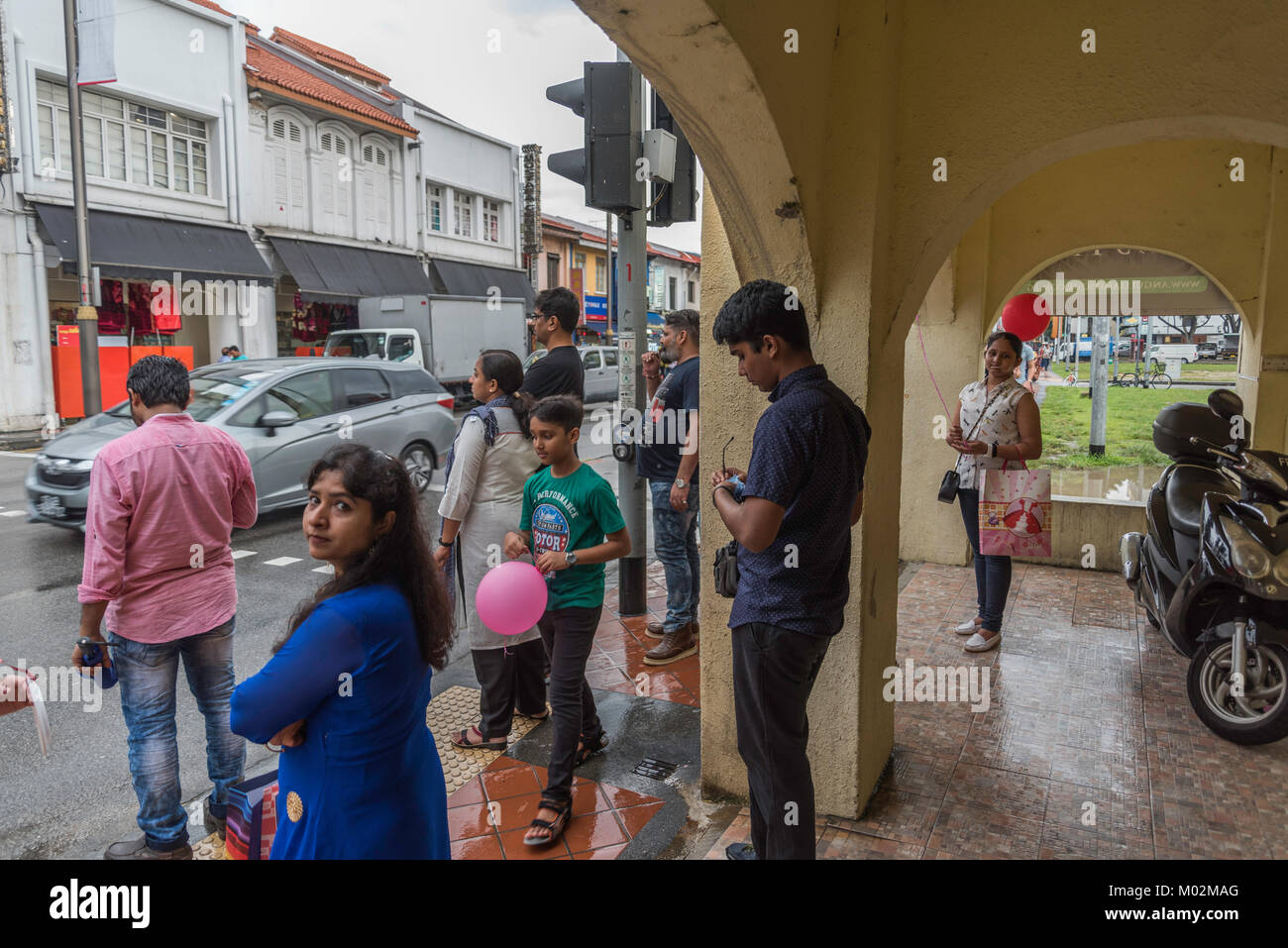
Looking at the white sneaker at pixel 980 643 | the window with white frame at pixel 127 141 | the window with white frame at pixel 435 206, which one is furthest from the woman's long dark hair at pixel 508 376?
the window with white frame at pixel 435 206

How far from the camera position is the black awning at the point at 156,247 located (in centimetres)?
1492

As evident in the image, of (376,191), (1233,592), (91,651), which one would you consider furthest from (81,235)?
(1233,592)

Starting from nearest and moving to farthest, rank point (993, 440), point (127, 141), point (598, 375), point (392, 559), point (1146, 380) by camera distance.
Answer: point (392, 559) < point (993, 440) < point (1146, 380) < point (127, 141) < point (598, 375)

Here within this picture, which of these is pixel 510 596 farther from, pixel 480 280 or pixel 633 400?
pixel 480 280

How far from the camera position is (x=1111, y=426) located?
11.5 m

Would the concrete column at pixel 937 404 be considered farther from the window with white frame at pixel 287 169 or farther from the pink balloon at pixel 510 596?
the window with white frame at pixel 287 169

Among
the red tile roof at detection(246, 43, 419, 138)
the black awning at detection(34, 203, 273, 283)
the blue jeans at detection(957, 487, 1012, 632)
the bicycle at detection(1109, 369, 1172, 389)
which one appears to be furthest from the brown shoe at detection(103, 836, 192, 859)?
the red tile roof at detection(246, 43, 419, 138)

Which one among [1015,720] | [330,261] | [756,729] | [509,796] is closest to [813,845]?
[756,729]

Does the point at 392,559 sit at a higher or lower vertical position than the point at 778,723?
higher

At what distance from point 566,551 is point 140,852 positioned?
187cm

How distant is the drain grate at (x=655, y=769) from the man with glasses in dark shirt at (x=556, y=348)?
1.98m

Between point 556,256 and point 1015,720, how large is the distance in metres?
30.4

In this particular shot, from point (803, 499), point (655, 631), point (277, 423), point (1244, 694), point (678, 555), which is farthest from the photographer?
point (277, 423)
